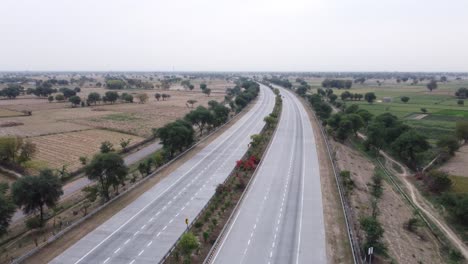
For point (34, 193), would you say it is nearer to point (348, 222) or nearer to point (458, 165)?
point (348, 222)

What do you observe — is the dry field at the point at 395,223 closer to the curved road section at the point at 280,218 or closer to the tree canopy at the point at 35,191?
the curved road section at the point at 280,218

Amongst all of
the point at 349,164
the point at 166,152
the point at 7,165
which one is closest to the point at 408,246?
the point at 349,164

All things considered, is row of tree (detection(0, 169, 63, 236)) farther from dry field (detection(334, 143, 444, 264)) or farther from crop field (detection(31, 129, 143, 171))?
dry field (detection(334, 143, 444, 264))

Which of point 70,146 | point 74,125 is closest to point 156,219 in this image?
point 70,146

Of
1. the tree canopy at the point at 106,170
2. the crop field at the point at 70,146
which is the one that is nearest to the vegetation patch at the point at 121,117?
the crop field at the point at 70,146

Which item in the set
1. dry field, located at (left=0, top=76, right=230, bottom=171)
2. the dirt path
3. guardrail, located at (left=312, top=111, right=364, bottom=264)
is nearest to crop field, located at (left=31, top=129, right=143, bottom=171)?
dry field, located at (left=0, top=76, right=230, bottom=171)

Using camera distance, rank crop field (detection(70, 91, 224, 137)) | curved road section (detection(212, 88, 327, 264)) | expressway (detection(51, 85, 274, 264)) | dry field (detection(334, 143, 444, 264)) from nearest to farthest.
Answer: curved road section (detection(212, 88, 327, 264)), expressway (detection(51, 85, 274, 264)), dry field (detection(334, 143, 444, 264)), crop field (detection(70, 91, 224, 137))

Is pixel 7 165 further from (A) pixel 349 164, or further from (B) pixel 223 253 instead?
(A) pixel 349 164
